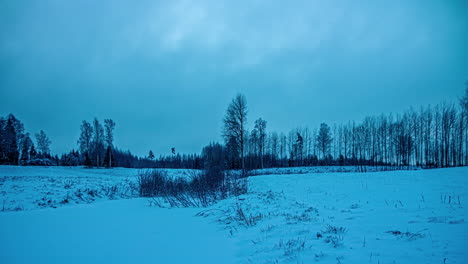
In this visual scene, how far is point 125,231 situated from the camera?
504cm

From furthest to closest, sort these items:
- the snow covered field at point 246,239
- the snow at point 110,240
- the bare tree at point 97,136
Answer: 1. the bare tree at point 97,136
2. the snow at point 110,240
3. the snow covered field at point 246,239

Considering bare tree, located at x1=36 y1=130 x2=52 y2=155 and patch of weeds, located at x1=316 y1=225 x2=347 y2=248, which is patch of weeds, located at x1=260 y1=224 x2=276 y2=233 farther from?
bare tree, located at x1=36 y1=130 x2=52 y2=155

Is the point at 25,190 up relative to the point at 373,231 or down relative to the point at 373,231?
down

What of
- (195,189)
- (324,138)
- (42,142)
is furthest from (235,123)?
(42,142)

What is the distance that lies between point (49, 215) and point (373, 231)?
924 centimetres

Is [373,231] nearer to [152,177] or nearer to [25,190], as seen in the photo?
[152,177]

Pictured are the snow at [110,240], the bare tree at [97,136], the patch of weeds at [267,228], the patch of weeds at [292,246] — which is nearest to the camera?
the patch of weeds at [292,246]

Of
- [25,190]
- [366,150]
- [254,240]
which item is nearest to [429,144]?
[366,150]

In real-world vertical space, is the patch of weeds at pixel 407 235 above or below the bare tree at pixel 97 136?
below

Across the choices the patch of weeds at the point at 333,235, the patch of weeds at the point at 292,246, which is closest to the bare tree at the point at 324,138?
the patch of weeds at the point at 333,235

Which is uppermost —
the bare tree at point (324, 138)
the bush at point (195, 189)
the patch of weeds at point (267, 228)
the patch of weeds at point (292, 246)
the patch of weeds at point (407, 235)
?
the bare tree at point (324, 138)

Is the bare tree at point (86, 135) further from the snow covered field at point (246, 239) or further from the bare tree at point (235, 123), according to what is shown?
the snow covered field at point (246, 239)

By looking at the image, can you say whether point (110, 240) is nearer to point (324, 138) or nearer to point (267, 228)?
point (267, 228)

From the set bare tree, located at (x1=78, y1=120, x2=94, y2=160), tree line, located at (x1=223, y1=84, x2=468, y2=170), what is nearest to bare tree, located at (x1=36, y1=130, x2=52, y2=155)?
bare tree, located at (x1=78, y1=120, x2=94, y2=160)
